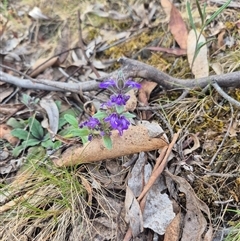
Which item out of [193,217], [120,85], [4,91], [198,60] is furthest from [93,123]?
[4,91]

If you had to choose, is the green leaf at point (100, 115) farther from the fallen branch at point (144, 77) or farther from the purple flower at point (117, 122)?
the fallen branch at point (144, 77)

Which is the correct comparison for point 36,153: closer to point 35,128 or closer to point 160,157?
point 35,128

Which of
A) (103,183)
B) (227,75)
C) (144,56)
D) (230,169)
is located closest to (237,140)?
(230,169)

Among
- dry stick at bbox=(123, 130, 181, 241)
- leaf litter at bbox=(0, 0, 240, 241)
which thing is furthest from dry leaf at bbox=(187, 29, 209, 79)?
dry stick at bbox=(123, 130, 181, 241)

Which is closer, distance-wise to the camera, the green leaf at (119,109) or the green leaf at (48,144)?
the green leaf at (119,109)

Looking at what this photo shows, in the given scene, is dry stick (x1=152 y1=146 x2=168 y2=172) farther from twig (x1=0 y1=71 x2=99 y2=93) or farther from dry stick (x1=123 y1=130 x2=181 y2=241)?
twig (x1=0 y1=71 x2=99 y2=93)

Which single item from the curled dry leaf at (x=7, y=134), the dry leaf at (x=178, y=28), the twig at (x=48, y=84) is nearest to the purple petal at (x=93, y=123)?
the twig at (x=48, y=84)
